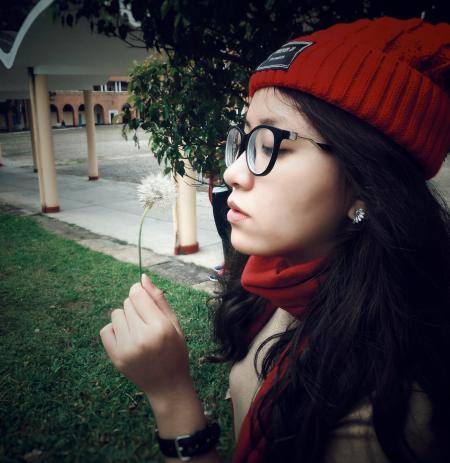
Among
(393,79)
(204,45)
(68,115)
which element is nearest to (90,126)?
(204,45)

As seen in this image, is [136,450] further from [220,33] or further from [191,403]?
[220,33]

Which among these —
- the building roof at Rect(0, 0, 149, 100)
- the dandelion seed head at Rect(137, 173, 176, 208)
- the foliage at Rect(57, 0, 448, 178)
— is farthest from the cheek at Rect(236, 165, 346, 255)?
the building roof at Rect(0, 0, 149, 100)

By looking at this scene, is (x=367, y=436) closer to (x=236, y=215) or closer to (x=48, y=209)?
(x=236, y=215)

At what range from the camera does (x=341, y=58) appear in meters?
1.06

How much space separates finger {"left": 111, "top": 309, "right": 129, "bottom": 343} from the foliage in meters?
1.38

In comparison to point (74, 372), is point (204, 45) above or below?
above

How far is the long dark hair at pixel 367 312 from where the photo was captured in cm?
99

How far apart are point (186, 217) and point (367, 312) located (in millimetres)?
4201

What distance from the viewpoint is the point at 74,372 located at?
114 inches

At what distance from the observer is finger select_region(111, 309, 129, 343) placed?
1.14 metres

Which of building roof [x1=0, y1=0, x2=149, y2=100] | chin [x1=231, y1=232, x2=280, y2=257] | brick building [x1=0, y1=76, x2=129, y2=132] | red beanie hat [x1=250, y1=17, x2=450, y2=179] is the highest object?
brick building [x1=0, y1=76, x2=129, y2=132]

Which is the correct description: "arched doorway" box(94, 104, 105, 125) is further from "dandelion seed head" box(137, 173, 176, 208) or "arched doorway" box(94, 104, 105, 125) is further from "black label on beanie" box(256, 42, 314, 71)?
"black label on beanie" box(256, 42, 314, 71)

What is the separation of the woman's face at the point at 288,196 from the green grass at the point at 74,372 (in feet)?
5.15

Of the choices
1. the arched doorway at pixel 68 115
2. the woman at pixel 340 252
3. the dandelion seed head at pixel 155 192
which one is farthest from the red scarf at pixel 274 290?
the arched doorway at pixel 68 115
